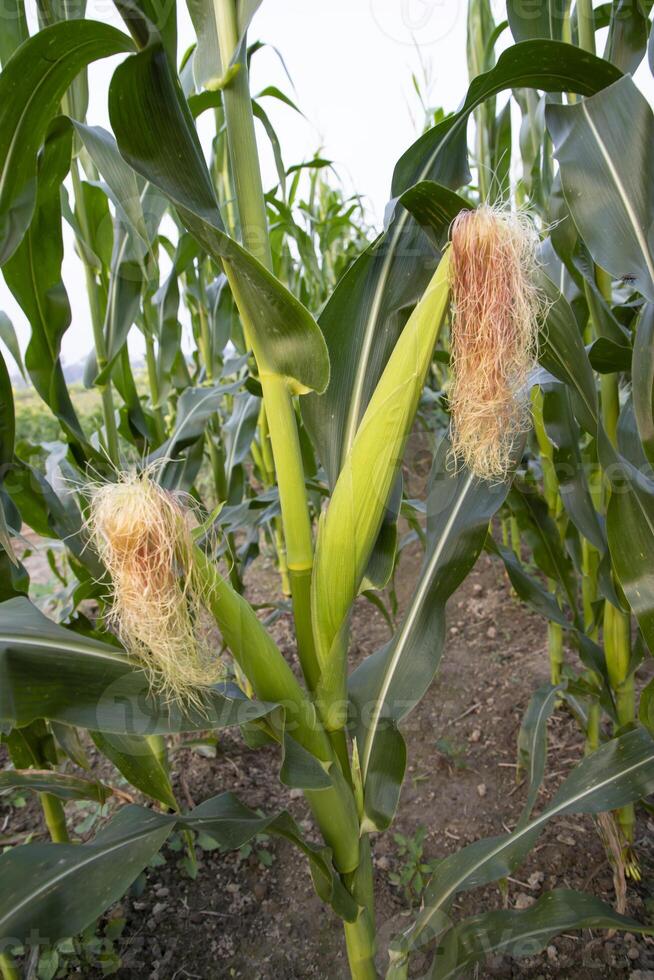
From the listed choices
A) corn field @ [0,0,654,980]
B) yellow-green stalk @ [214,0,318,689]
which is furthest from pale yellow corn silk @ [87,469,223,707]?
yellow-green stalk @ [214,0,318,689]

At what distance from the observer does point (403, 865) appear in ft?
4.35

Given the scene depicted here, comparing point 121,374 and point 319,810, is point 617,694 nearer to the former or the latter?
point 319,810

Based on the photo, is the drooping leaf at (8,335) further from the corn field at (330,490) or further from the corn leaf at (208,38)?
the corn leaf at (208,38)

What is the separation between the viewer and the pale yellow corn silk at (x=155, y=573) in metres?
0.59

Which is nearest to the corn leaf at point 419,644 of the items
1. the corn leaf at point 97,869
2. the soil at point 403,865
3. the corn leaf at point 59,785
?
the corn leaf at point 97,869

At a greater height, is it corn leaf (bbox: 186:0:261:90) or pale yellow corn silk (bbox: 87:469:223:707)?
corn leaf (bbox: 186:0:261:90)

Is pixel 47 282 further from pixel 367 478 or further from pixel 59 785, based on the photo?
pixel 59 785

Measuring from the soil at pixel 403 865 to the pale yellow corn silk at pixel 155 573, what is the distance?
84 centimetres

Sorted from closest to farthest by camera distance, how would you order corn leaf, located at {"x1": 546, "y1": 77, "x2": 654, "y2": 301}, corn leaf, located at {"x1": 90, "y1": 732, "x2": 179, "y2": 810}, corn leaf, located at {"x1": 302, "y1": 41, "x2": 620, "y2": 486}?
corn leaf, located at {"x1": 546, "y1": 77, "x2": 654, "y2": 301}, corn leaf, located at {"x1": 302, "y1": 41, "x2": 620, "y2": 486}, corn leaf, located at {"x1": 90, "y1": 732, "x2": 179, "y2": 810}

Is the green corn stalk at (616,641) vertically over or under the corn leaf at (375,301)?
under

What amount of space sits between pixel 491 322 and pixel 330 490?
0.99 ft

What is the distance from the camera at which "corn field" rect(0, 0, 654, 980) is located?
0.63 metres

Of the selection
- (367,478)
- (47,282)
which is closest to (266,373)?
(367,478)

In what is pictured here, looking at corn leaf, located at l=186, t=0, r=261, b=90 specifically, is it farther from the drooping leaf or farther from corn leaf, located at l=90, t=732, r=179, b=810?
corn leaf, located at l=90, t=732, r=179, b=810
